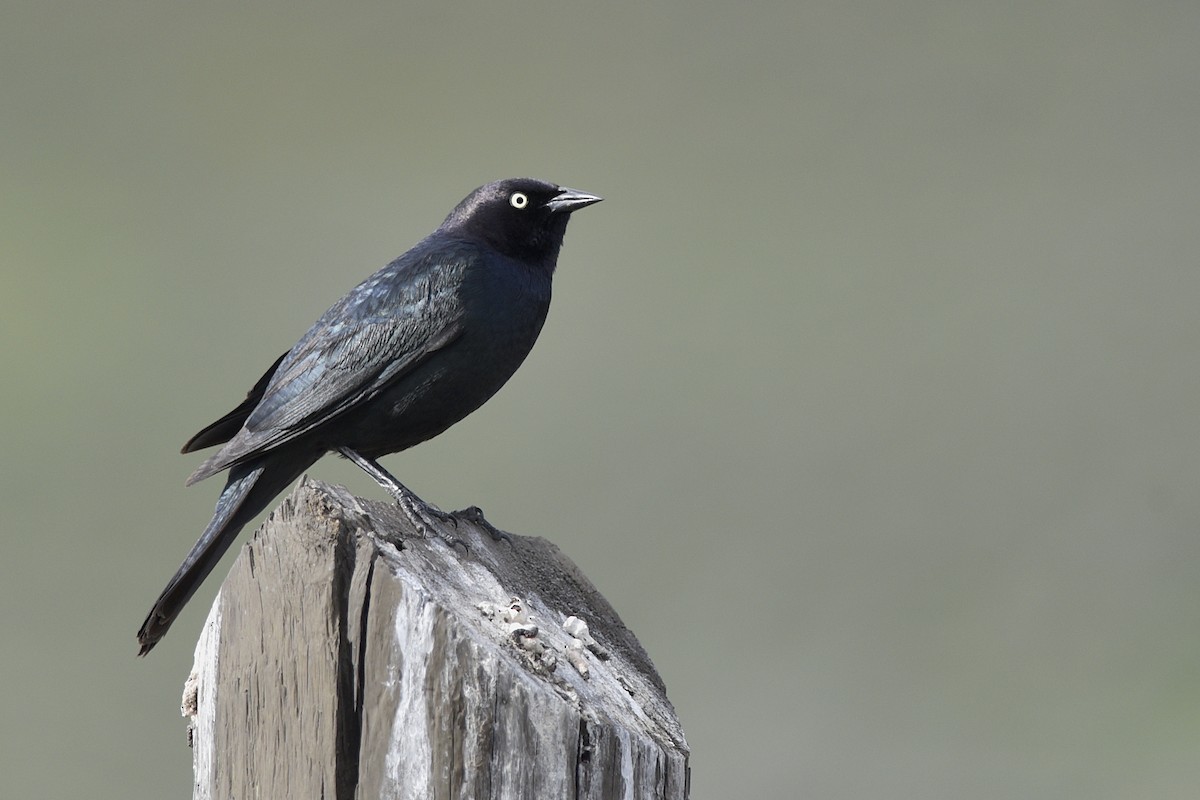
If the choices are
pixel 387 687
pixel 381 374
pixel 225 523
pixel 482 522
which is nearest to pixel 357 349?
pixel 381 374

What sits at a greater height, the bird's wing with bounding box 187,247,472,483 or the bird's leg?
the bird's wing with bounding box 187,247,472,483

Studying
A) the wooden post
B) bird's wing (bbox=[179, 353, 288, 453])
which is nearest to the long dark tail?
bird's wing (bbox=[179, 353, 288, 453])

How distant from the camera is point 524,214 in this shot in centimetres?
495

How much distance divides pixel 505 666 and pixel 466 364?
2174 mm

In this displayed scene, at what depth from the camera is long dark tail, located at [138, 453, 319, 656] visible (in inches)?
134

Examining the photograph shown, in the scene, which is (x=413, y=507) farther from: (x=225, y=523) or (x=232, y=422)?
(x=232, y=422)

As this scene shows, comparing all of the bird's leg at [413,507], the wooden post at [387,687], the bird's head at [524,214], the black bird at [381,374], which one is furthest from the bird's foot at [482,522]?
the bird's head at [524,214]

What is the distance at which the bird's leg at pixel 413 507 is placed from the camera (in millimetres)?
2828

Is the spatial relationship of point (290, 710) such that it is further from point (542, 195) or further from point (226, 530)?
point (542, 195)

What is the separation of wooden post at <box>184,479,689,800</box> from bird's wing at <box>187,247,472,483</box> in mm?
1480

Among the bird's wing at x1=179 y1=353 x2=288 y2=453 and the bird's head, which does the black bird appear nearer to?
the bird's wing at x1=179 y1=353 x2=288 y2=453

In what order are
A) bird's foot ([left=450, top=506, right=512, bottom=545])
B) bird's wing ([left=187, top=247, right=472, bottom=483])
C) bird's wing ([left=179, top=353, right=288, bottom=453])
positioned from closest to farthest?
bird's foot ([left=450, top=506, right=512, bottom=545]) < bird's wing ([left=187, top=247, right=472, bottom=483]) < bird's wing ([left=179, top=353, right=288, bottom=453])

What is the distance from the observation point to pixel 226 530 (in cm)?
390

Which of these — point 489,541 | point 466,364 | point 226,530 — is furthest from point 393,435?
point 489,541
